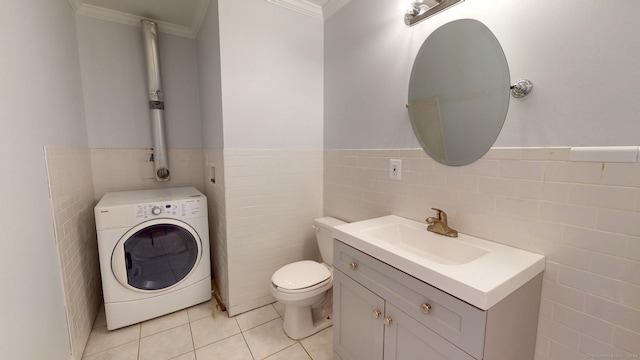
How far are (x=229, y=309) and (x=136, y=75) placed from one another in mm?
2281

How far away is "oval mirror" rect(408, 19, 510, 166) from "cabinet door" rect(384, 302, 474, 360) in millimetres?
782

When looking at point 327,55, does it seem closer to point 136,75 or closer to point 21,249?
point 136,75

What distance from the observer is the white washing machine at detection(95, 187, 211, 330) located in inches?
71.1

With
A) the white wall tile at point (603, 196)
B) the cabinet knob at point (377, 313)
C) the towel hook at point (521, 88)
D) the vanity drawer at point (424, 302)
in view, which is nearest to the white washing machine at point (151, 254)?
the vanity drawer at point (424, 302)

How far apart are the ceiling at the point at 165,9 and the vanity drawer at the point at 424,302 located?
1890mm

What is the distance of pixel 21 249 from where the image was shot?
3.49 ft

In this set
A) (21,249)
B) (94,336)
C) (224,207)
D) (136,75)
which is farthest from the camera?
(136,75)

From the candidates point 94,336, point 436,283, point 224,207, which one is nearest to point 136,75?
point 224,207

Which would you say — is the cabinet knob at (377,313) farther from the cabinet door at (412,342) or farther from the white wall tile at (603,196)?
the white wall tile at (603,196)

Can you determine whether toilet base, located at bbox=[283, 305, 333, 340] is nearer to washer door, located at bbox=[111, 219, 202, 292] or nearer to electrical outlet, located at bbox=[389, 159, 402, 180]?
washer door, located at bbox=[111, 219, 202, 292]

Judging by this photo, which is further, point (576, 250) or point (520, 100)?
point (520, 100)

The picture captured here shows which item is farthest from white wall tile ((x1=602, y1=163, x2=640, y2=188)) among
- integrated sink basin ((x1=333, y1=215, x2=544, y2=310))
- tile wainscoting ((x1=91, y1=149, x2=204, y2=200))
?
tile wainscoting ((x1=91, y1=149, x2=204, y2=200))

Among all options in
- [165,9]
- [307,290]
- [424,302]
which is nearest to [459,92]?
[424,302]

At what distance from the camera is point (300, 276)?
1.79m
